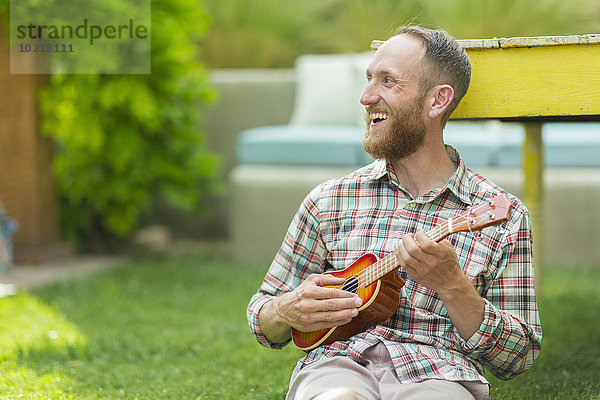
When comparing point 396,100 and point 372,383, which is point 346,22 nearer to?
point 396,100

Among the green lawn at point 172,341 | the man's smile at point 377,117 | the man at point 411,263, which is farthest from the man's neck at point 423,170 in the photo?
the green lawn at point 172,341

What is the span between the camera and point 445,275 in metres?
1.47

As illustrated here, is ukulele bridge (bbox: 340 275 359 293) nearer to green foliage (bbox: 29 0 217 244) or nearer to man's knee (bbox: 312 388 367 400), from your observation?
man's knee (bbox: 312 388 367 400)

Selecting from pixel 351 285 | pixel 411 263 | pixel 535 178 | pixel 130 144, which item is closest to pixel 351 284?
pixel 351 285

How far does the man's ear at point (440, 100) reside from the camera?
173 centimetres

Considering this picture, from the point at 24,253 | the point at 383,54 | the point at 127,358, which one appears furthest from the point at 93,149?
the point at 383,54

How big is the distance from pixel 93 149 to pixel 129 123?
0.27 meters

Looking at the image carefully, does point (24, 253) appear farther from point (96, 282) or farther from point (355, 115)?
point (355, 115)

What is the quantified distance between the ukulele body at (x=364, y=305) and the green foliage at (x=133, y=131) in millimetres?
2787

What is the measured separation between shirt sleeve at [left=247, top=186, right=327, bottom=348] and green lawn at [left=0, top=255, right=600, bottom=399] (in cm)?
56

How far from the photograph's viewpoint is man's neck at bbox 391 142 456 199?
5.73 ft

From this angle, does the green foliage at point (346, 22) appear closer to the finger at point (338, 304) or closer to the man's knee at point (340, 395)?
the finger at point (338, 304)

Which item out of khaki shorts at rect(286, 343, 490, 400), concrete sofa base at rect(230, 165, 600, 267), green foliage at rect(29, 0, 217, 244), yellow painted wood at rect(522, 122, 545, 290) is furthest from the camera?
green foliage at rect(29, 0, 217, 244)

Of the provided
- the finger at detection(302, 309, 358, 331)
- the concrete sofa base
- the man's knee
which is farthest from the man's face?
the concrete sofa base
